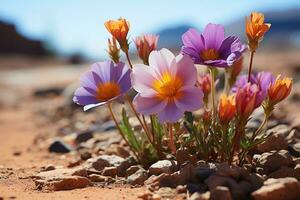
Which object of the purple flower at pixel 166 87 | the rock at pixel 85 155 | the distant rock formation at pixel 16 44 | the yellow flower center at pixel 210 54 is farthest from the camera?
the distant rock formation at pixel 16 44

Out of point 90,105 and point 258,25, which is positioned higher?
point 258,25

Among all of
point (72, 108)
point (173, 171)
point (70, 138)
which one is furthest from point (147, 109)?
point (72, 108)

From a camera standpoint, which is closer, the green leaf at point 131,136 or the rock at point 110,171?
the rock at point 110,171

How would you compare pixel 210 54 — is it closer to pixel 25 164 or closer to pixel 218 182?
pixel 218 182

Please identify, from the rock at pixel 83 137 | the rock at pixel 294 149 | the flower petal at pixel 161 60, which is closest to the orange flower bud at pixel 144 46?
the flower petal at pixel 161 60

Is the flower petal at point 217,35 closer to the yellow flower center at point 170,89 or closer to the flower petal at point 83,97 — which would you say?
the yellow flower center at point 170,89

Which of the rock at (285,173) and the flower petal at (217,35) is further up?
the flower petal at (217,35)

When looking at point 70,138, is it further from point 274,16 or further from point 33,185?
point 274,16

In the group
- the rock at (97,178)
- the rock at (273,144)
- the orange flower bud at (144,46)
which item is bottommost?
the rock at (97,178)

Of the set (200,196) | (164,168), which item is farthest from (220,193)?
(164,168)
